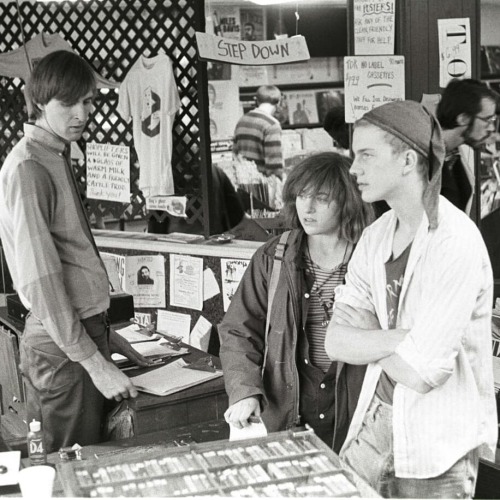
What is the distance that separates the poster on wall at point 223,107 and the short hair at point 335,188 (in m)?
6.06

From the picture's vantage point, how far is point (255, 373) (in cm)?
278

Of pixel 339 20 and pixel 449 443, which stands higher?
pixel 339 20

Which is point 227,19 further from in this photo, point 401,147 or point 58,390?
point 401,147

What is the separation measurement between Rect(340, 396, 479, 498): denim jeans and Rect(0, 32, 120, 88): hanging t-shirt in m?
3.99

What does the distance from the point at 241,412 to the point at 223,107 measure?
22.3 ft

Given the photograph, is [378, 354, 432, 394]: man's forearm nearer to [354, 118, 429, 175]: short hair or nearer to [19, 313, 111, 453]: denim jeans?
[354, 118, 429, 175]: short hair

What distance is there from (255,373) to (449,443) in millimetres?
769

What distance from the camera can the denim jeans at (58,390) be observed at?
10.1ft

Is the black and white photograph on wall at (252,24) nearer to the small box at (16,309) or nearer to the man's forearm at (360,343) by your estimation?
the small box at (16,309)

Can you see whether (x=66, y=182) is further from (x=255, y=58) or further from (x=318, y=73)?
(x=318, y=73)

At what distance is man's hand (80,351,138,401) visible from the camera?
3059 millimetres

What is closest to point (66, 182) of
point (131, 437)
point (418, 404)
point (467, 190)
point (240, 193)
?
point (131, 437)

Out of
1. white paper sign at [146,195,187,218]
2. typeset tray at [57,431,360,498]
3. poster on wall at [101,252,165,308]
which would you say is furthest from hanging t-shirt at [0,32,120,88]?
typeset tray at [57,431,360,498]

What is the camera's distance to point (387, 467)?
7.58 ft
